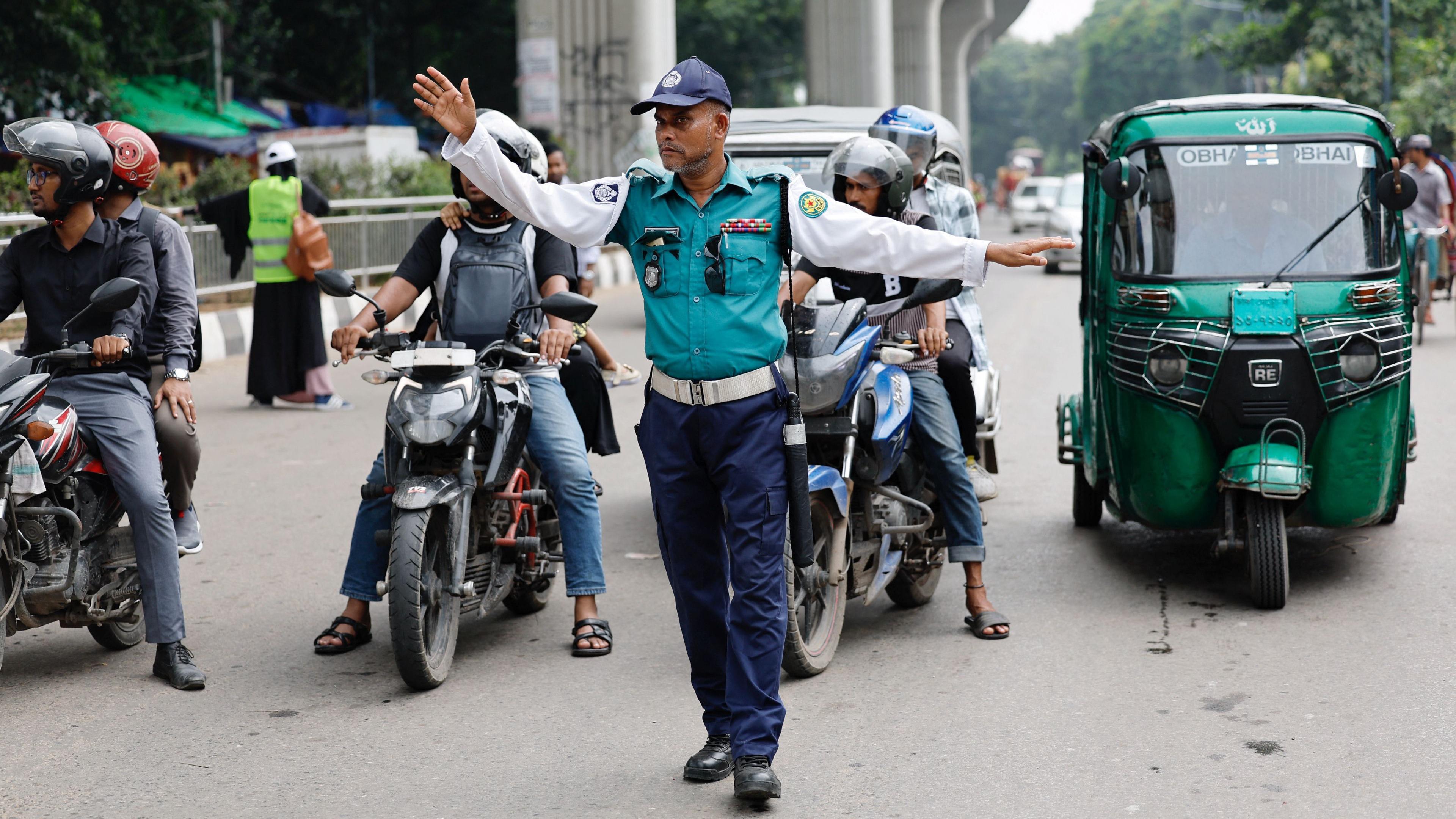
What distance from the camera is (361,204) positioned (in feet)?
55.3

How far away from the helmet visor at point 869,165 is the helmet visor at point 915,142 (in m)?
1.39

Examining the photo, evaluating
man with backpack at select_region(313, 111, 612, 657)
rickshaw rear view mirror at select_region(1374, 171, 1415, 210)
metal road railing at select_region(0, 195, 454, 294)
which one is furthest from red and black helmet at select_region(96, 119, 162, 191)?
metal road railing at select_region(0, 195, 454, 294)

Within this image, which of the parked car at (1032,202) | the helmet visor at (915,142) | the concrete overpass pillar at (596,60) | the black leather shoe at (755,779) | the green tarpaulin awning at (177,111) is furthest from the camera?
the parked car at (1032,202)

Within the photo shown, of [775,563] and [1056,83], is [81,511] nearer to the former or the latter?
[775,563]

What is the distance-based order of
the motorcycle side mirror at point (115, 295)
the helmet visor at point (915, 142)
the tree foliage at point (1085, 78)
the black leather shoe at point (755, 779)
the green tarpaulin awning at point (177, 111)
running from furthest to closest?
the tree foliage at point (1085, 78) < the green tarpaulin awning at point (177, 111) < the helmet visor at point (915, 142) < the motorcycle side mirror at point (115, 295) < the black leather shoe at point (755, 779)

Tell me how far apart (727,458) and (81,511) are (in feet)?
7.14

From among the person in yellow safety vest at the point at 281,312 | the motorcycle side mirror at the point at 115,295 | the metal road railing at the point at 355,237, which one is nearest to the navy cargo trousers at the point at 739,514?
the motorcycle side mirror at the point at 115,295

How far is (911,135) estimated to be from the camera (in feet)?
23.4

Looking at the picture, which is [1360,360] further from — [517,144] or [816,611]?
[517,144]

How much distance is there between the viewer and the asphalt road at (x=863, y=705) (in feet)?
13.8

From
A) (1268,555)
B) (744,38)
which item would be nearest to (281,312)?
(1268,555)

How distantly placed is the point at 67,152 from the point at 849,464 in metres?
2.58

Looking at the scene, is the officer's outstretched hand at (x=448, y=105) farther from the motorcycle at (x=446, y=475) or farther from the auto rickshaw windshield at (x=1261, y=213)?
the auto rickshaw windshield at (x=1261, y=213)

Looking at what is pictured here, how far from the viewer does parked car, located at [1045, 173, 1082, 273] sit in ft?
85.8
